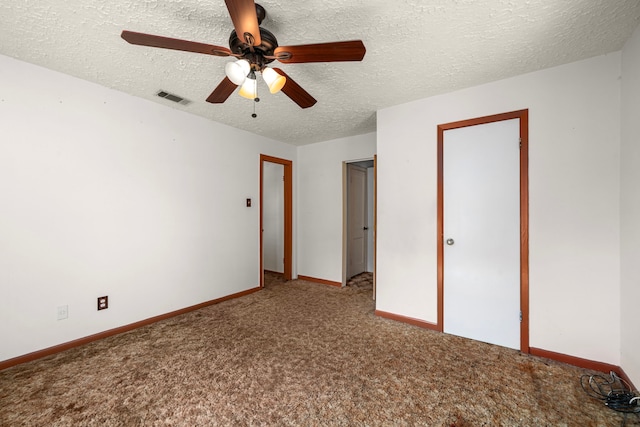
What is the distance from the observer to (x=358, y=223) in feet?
16.0

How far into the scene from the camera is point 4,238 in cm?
204

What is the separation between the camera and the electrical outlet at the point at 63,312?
89.5 inches

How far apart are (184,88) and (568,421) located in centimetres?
393

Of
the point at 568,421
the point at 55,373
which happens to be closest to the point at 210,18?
the point at 55,373

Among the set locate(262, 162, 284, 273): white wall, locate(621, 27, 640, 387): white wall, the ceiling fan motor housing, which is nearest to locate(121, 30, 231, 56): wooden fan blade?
the ceiling fan motor housing

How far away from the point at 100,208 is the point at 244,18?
2.40 m

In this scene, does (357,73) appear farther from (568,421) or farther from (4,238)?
(4,238)

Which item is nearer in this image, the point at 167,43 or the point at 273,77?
the point at 167,43

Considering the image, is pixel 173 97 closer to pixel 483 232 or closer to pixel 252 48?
pixel 252 48

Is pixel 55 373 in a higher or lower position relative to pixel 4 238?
lower

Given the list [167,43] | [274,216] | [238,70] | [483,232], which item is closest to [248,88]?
[238,70]

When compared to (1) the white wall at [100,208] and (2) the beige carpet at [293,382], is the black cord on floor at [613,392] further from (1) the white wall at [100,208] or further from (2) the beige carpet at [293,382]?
(1) the white wall at [100,208]

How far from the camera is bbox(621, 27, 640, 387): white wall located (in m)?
1.72

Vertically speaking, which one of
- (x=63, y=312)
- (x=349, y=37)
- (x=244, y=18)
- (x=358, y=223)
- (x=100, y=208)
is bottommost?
(x=63, y=312)
